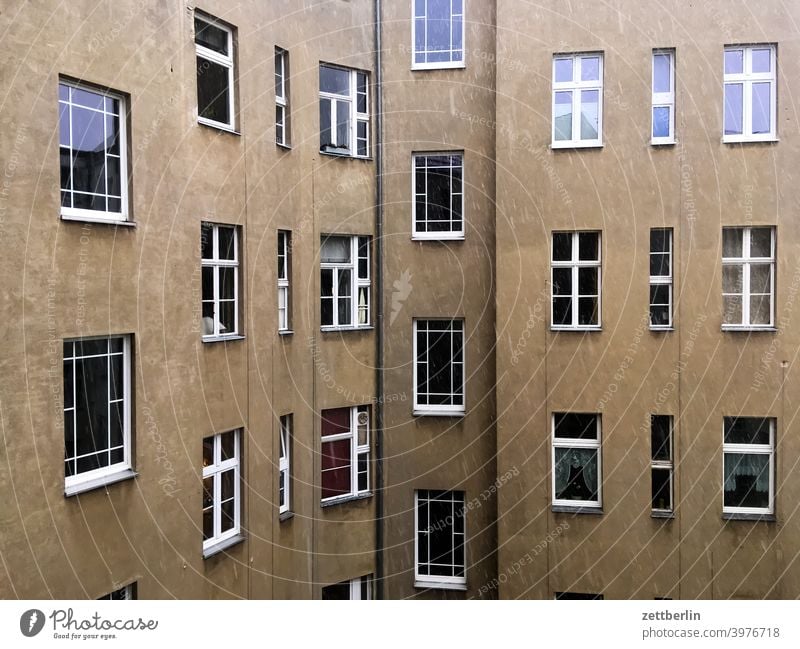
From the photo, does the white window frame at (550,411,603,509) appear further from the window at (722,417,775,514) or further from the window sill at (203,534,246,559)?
the window sill at (203,534,246,559)

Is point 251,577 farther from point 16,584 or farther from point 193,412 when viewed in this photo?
point 16,584

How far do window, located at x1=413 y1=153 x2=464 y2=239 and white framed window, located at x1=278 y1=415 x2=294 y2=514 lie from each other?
2.74 metres

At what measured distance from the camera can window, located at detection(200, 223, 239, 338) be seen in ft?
24.6

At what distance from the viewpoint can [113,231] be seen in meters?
6.21

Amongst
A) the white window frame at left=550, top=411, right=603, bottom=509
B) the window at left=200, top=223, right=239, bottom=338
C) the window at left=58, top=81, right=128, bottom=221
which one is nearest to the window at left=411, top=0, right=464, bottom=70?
the window at left=200, top=223, right=239, bottom=338

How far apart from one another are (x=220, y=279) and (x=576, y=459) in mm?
4576

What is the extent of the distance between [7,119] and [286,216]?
3.62 m

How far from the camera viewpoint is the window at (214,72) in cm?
727

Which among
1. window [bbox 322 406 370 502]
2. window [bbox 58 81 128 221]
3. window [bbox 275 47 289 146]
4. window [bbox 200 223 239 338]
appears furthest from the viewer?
window [bbox 322 406 370 502]

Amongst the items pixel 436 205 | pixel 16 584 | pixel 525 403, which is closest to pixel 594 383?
pixel 525 403

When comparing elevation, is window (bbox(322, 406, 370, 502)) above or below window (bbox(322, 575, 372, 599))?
above

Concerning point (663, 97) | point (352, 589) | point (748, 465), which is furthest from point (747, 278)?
point (352, 589)

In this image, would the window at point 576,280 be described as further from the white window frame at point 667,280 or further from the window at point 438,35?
the window at point 438,35
